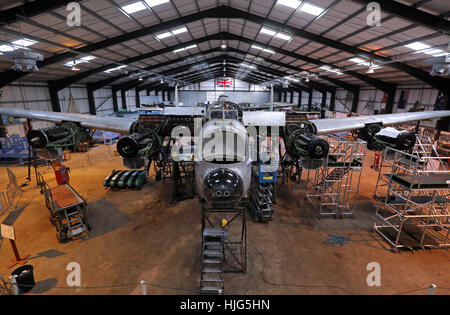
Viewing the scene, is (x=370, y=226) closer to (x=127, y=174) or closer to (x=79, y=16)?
(x=127, y=174)

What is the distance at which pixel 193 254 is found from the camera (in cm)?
999

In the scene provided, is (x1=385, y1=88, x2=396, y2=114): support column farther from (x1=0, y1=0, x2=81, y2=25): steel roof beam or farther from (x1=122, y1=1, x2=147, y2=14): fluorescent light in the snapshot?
(x1=0, y1=0, x2=81, y2=25): steel roof beam

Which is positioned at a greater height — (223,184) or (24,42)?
(24,42)

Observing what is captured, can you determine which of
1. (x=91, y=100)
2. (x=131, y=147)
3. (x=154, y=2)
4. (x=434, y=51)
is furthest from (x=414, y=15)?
(x=91, y=100)

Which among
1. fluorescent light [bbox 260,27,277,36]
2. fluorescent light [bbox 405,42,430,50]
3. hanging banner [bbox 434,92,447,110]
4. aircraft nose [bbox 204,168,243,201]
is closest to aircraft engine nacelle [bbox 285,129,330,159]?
aircraft nose [bbox 204,168,243,201]

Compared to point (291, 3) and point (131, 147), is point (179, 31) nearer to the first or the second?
point (291, 3)

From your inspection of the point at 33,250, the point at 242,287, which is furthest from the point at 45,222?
the point at 242,287

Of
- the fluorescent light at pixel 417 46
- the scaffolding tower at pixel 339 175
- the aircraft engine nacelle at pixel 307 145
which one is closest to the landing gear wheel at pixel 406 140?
the scaffolding tower at pixel 339 175

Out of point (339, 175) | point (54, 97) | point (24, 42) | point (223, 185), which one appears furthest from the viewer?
point (54, 97)

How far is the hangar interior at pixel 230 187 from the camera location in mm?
8633

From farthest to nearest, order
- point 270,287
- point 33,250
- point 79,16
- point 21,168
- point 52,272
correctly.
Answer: point 21,168 → point 79,16 → point 33,250 → point 52,272 → point 270,287

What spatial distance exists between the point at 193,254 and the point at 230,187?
4735 millimetres

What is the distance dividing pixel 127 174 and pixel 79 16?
36.6 feet

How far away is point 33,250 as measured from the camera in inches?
403
